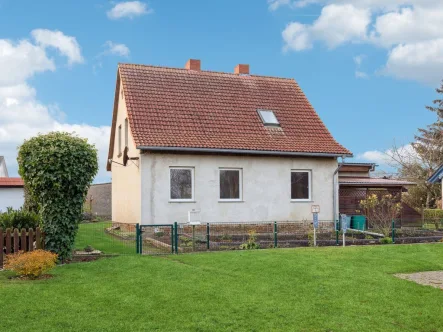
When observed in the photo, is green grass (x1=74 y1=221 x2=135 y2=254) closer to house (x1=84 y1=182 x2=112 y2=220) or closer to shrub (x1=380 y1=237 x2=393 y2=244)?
shrub (x1=380 y1=237 x2=393 y2=244)

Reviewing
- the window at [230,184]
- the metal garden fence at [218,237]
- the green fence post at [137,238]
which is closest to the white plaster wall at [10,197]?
the metal garden fence at [218,237]

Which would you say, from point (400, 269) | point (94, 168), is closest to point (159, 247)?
point (94, 168)

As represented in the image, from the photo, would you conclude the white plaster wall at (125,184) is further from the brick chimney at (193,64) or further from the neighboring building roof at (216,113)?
the brick chimney at (193,64)

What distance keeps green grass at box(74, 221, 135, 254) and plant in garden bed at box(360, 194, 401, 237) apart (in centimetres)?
1150

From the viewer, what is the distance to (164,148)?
18844 millimetres

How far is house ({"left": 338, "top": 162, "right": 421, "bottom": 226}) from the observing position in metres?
23.4

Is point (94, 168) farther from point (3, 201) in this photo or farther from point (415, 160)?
point (415, 160)

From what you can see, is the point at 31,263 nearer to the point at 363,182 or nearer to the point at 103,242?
the point at 103,242

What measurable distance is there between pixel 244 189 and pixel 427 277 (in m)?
10.4

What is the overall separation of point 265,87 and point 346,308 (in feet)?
59.5

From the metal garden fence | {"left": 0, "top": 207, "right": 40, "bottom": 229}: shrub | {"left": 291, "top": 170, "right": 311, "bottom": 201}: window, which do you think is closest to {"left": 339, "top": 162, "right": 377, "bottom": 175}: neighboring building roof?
{"left": 291, "top": 170, "right": 311, "bottom": 201}: window

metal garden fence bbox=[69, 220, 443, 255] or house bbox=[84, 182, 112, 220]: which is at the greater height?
house bbox=[84, 182, 112, 220]

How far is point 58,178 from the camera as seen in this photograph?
39.6 feet

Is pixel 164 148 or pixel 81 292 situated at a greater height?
pixel 164 148
